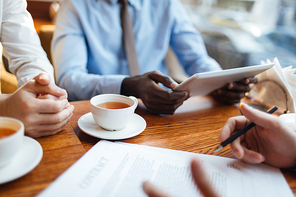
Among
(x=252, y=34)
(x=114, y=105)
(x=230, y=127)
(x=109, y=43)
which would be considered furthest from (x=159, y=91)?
(x=252, y=34)

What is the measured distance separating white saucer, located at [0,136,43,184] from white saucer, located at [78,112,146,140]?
0.14 metres

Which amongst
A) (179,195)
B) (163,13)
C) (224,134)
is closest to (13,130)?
(179,195)

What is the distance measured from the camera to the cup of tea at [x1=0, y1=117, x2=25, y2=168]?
1.14 ft

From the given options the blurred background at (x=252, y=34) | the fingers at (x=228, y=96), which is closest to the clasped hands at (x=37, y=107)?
the fingers at (x=228, y=96)

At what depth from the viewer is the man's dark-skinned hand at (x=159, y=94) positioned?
0.72 meters

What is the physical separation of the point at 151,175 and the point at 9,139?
257mm

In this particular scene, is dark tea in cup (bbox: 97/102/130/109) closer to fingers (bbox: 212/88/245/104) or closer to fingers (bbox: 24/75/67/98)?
fingers (bbox: 24/75/67/98)

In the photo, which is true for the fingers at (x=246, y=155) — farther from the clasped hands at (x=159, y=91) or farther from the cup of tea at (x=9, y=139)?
the cup of tea at (x=9, y=139)

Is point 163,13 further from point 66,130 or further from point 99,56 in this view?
point 66,130

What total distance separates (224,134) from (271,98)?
533mm

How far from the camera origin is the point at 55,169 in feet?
1.35

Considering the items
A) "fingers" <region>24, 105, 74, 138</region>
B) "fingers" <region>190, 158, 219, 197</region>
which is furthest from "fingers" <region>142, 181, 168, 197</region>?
"fingers" <region>24, 105, 74, 138</region>

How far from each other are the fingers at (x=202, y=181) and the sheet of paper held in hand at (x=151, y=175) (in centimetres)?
10

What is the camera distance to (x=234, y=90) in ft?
2.99
